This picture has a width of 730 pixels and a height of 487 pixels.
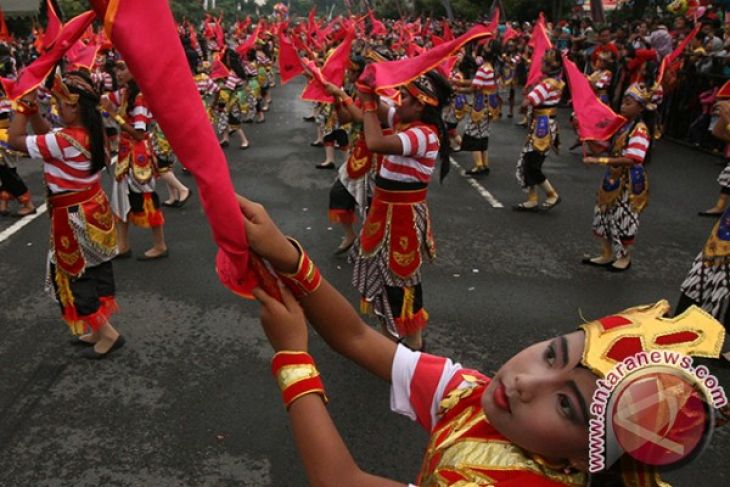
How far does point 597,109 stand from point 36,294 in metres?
5.03

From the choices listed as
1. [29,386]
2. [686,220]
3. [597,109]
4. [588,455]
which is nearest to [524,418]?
[588,455]

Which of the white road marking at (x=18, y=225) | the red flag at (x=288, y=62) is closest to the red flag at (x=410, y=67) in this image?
the red flag at (x=288, y=62)

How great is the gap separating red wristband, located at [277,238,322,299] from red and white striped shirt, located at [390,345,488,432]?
37cm

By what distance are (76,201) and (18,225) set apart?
11.6 ft

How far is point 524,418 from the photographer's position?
1.21 meters

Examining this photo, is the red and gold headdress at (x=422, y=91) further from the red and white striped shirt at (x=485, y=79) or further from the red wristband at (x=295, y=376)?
the red and white striped shirt at (x=485, y=79)

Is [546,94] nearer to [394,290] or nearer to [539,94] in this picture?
[539,94]

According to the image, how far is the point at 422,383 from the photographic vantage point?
64.9 inches

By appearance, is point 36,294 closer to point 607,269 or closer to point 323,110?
point 607,269

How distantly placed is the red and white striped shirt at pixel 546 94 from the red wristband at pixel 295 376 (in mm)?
6942

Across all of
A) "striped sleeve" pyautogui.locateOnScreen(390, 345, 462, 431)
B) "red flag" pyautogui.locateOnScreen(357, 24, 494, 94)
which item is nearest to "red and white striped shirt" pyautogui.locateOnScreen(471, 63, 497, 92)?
"red flag" pyautogui.locateOnScreen(357, 24, 494, 94)

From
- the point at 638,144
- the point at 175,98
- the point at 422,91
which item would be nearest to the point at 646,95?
the point at 638,144

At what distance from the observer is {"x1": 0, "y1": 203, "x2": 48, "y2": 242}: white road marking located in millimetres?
6508

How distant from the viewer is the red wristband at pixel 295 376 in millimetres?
1322
